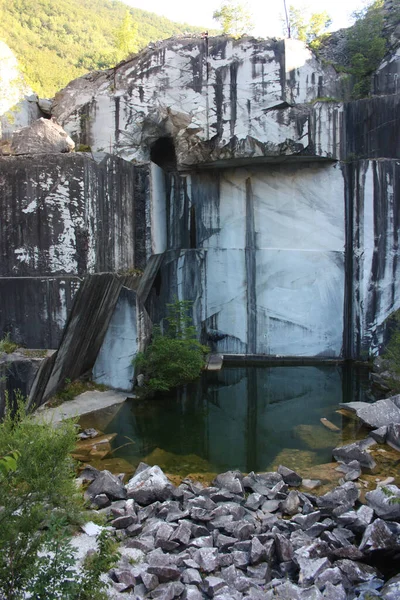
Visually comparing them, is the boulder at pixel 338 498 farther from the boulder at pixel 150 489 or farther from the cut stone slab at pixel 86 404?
the cut stone slab at pixel 86 404

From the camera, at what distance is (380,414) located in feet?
24.1

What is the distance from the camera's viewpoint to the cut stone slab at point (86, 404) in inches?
297

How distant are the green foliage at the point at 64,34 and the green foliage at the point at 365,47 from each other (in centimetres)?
786

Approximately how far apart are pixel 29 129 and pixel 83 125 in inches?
142

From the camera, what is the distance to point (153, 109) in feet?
35.5

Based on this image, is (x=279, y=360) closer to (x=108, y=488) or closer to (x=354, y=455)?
(x=354, y=455)

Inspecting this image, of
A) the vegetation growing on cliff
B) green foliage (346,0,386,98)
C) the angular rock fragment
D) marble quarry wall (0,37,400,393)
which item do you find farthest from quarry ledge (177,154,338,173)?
the vegetation growing on cliff

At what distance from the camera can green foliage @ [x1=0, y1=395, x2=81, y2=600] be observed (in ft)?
8.88

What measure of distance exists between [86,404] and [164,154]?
618 centimetres

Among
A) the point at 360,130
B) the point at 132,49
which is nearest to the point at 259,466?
the point at 360,130

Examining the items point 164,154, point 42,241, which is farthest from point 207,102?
point 42,241

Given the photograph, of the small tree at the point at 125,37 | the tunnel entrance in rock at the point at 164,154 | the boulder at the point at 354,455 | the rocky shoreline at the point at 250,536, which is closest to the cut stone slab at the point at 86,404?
the rocky shoreline at the point at 250,536

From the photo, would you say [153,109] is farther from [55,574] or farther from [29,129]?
[55,574]

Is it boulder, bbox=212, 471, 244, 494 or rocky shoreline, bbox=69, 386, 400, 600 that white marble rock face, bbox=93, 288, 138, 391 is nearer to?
rocky shoreline, bbox=69, 386, 400, 600
